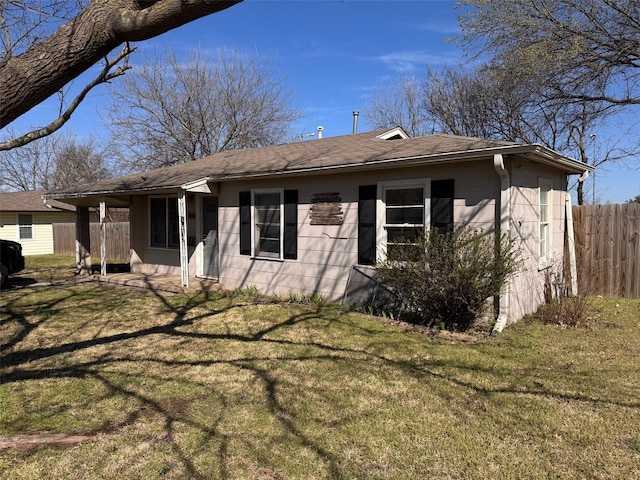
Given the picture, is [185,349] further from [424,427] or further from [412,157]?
[412,157]

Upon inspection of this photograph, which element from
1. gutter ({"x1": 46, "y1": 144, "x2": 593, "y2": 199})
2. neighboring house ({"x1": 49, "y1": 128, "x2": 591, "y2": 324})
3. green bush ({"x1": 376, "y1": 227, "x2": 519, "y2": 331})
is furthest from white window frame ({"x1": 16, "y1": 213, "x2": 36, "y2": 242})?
green bush ({"x1": 376, "y1": 227, "x2": 519, "y2": 331})

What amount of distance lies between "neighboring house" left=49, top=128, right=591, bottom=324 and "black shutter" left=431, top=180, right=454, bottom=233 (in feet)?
0.05

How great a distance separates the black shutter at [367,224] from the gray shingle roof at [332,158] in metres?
0.55

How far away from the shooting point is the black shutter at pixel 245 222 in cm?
969

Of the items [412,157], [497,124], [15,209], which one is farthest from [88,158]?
[412,157]

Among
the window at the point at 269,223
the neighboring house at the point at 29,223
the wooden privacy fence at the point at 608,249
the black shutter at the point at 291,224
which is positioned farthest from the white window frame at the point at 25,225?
the wooden privacy fence at the point at 608,249

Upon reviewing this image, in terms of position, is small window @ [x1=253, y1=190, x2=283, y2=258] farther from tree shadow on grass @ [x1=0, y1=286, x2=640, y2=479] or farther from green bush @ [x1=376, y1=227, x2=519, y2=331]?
green bush @ [x1=376, y1=227, x2=519, y2=331]

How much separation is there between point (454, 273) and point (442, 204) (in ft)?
4.65

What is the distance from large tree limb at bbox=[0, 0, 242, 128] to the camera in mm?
2582

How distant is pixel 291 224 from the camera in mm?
9031

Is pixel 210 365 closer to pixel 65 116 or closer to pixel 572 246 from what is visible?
pixel 65 116

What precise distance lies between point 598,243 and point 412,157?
209 inches

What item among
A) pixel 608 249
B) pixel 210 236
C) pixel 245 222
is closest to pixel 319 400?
pixel 245 222

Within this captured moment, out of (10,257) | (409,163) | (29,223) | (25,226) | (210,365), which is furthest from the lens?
(29,223)
